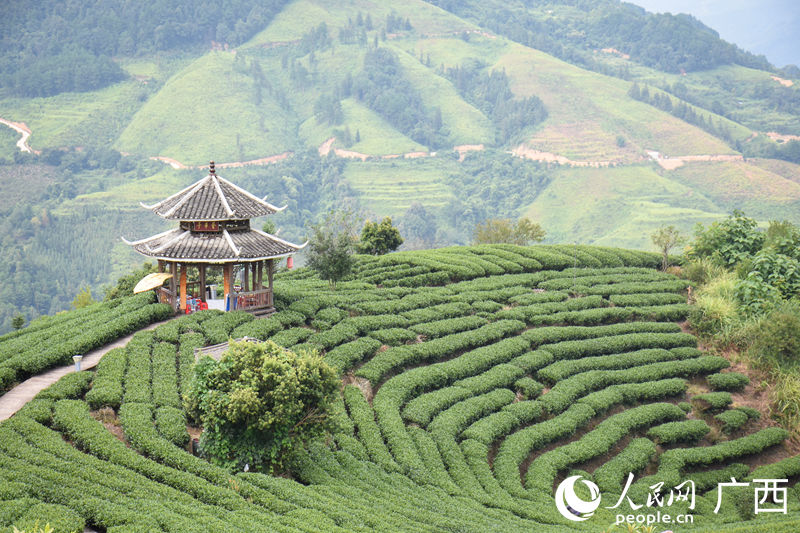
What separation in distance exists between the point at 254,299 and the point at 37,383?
8.05 metres

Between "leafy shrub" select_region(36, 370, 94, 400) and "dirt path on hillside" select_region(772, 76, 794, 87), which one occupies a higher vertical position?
"dirt path on hillside" select_region(772, 76, 794, 87)

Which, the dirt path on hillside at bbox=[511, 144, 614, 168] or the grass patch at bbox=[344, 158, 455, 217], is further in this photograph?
the dirt path on hillside at bbox=[511, 144, 614, 168]

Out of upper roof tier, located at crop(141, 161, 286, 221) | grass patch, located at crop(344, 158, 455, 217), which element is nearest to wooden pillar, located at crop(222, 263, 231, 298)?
upper roof tier, located at crop(141, 161, 286, 221)

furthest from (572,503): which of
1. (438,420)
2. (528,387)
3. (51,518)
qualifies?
(51,518)

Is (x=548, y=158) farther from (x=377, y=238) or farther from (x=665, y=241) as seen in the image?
(x=665, y=241)

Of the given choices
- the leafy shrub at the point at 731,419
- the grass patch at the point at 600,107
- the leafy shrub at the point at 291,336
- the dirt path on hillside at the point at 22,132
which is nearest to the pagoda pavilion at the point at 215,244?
the leafy shrub at the point at 291,336

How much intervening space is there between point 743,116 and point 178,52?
12607 cm

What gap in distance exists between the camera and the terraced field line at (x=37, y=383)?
1941 cm

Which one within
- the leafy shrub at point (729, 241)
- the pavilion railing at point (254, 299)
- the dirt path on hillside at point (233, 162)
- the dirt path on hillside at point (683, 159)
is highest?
the leafy shrub at point (729, 241)

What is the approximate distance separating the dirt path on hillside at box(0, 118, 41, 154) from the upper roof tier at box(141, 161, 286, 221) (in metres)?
118

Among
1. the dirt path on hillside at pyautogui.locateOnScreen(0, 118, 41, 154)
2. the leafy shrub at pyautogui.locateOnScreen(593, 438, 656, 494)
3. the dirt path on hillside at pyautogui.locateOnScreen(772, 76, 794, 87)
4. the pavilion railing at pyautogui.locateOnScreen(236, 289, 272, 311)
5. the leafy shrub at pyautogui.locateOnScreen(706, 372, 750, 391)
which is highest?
the dirt path on hillside at pyautogui.locateOnScreen(772, 76, 794, 87)

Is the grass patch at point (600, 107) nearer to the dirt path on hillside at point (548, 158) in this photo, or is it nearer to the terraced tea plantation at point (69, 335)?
the dirt path on hillside at point (548, 158)

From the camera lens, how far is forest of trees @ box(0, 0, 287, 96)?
6206 inches

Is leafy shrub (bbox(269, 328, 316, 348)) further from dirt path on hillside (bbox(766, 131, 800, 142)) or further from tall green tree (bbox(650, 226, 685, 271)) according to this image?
dirt path on hillside (bbox(766, 131, 800, 142))
